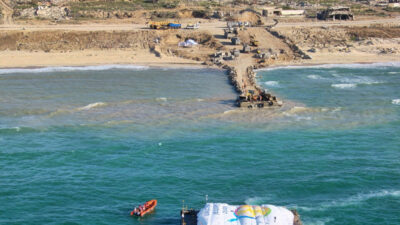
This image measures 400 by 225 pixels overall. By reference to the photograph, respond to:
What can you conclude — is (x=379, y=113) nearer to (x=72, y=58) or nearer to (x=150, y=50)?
(x=150, y=50)

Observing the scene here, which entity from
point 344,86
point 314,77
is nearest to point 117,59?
point 314,77

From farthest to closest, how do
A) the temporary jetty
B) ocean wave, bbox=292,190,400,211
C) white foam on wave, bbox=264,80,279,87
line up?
white foam on wave, bbox=264,80,279,87
the temporary jetty
ocean wave, bbox=292,190,400,211

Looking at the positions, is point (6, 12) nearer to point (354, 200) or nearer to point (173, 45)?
point (173, 45)

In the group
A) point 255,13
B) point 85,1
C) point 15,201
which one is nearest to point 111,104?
point 15,201

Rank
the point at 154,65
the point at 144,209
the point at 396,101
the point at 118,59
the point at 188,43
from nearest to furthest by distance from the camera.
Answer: the point at 144,209
the point at 396,101
the point at 154,65
the point at 118,59
the point at 188,43

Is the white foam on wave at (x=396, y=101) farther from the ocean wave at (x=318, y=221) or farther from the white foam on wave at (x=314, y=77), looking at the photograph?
the ocean wave at (x=318, y=221)

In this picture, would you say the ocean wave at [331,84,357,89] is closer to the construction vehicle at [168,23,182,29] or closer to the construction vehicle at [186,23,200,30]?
the construction vehicle at [186,23,200,30]

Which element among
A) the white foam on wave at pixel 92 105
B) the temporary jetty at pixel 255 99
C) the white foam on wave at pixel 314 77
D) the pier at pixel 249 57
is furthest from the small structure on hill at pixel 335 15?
the white foam on wave at pixel 92 105

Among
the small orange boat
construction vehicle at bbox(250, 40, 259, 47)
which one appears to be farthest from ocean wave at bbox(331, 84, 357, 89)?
the small orange boat
